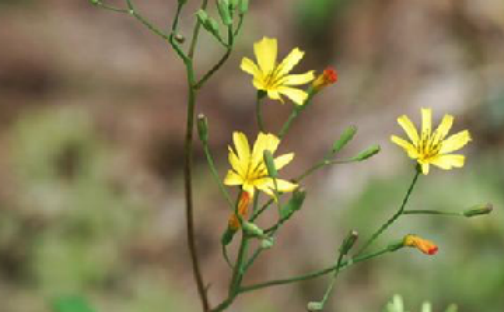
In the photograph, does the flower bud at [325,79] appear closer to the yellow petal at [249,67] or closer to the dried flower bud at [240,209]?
the yellow petal at [249,67]

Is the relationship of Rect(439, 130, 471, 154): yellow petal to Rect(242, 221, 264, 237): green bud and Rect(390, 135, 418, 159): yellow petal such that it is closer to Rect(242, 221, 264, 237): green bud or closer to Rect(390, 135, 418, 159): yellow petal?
Rect(390, 135, 418, 159): yellow petal

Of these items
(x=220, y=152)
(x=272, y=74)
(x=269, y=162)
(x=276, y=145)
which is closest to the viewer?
(x=269, y=162)

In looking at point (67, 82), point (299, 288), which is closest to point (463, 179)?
point (299, 288)

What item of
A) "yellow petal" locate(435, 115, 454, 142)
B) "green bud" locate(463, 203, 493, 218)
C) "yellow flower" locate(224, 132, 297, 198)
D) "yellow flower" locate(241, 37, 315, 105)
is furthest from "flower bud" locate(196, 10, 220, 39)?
"green bud" locate(463, 203, 493, 218)

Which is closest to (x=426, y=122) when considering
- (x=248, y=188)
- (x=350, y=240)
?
(x=350, y=240)

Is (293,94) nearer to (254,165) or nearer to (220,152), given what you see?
(254,165)

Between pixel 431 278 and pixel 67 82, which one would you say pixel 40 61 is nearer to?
pixel 67 82
